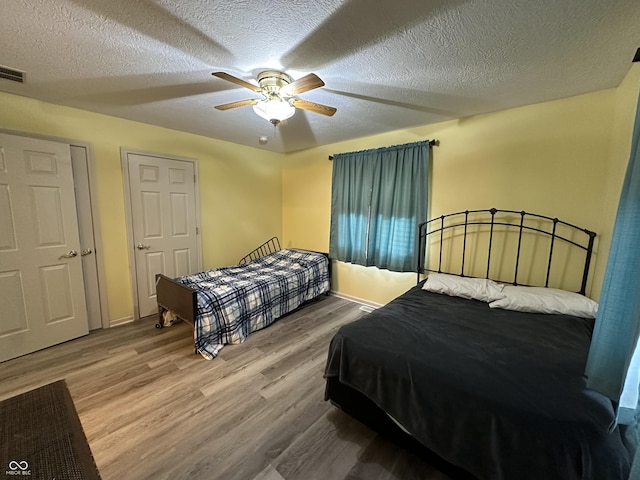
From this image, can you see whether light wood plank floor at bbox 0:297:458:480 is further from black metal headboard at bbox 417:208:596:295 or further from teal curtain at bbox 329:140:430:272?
black metal headboard at bbox 417:208:596:295

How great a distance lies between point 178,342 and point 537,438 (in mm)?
2912

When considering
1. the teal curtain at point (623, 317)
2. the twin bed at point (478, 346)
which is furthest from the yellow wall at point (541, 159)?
the teal curtain at point (623, 317)

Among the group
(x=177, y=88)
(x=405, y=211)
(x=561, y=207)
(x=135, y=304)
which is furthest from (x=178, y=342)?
(x=561, y=207)

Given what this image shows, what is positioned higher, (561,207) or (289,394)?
(561,207)

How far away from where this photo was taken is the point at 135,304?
3.15 m

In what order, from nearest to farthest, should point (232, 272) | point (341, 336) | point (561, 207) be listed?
point (341, 336) → point (561, 207) → point (232, 272)

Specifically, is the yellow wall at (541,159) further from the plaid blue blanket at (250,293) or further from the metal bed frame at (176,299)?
the metal bed frame at (176,299)

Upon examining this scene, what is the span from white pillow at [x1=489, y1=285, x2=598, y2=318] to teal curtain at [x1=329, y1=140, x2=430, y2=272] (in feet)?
3.63

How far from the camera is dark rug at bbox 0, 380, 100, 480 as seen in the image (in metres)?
0.72

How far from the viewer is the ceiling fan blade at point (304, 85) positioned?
158 centimetres

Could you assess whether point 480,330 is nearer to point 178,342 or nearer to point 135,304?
point 178,342

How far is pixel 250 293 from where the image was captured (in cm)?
281

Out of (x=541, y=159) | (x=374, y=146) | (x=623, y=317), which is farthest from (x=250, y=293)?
(x=541, y=159)

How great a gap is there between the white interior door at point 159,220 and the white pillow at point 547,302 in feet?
12.1
